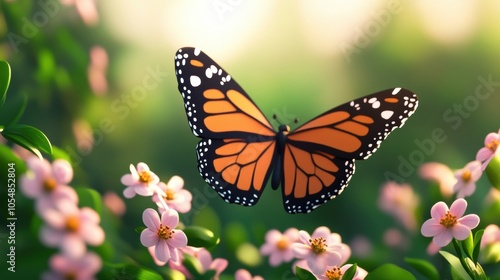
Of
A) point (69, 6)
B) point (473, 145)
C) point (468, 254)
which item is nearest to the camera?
point (468, 254)

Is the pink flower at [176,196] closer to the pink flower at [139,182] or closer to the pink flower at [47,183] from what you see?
the pink flower at [139,182]

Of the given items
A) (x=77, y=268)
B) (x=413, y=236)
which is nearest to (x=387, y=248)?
(x=413, y=236)

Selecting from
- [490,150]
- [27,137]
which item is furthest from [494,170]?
[27,137]

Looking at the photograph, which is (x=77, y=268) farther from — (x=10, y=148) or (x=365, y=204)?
(x=365, y=204)

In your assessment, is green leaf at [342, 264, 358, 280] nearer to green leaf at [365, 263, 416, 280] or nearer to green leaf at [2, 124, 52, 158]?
green leaf at [365, 263, 416, 280]

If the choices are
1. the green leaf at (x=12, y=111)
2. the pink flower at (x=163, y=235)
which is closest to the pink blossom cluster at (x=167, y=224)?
the pink flower at (x=163, y=235)

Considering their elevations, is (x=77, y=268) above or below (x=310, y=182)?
below
